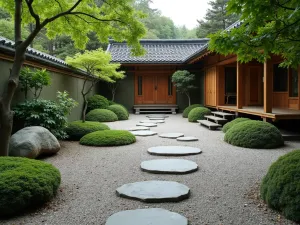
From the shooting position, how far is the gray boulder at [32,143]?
4.86 meters

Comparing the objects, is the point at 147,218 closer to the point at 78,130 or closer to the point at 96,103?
the point at 78,130

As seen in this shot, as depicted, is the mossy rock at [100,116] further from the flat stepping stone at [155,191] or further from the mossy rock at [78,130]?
the flat stepping stone at [155,191]

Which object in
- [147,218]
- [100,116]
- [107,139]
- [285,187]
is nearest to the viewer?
[147,218]

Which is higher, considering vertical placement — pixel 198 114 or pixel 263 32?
pixel 263 32

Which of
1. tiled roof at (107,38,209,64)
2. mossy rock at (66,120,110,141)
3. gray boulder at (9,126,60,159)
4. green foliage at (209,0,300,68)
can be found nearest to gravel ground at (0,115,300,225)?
gray boulder at (9,126,60,159)

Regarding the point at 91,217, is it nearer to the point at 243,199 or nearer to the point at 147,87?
the point at 243,199

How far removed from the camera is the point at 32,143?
496 cm

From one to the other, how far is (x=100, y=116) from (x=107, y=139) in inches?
199

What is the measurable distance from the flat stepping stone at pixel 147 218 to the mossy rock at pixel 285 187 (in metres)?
0.98

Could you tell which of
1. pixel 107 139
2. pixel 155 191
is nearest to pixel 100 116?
pixel 107 139

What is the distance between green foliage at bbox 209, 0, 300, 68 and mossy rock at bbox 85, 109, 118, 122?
9.03m

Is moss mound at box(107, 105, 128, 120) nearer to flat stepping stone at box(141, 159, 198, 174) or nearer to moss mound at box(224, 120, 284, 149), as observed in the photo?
moss mound at box(224, 120, 284, 149)

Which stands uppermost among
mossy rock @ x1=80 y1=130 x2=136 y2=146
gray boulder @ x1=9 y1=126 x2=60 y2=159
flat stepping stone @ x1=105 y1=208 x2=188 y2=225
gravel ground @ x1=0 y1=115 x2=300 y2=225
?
gray boulder @ x1=9 y1=126 x2=60 y2=159

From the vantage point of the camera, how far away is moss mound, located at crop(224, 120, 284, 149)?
21.5 feet
